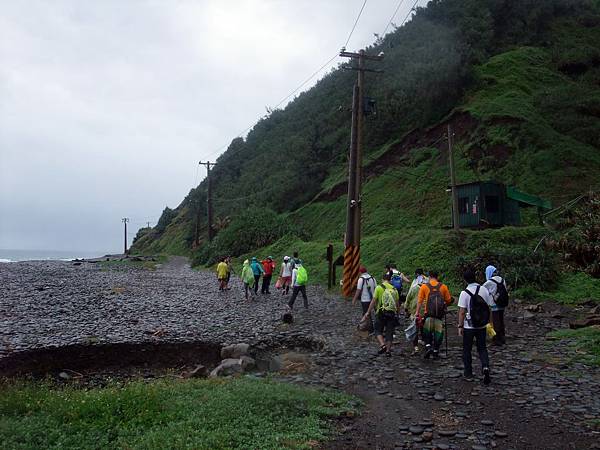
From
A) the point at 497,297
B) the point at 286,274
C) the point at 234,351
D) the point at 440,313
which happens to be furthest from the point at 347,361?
the point at 286,274

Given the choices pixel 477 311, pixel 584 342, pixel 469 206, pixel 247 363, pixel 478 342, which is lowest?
pixel 247 363

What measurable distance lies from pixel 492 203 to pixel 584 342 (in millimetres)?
16051

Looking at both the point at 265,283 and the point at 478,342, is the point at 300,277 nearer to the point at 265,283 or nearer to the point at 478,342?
the point at 265,283

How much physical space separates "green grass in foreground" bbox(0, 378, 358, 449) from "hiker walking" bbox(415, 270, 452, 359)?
309 centimetres

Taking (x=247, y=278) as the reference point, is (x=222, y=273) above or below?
above

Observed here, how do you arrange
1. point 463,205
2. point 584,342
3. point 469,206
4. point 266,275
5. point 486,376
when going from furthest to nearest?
point 463,205
point 469,206
point 266,275
point 584,342
point 486,376

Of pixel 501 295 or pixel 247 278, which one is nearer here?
pixel 501 295

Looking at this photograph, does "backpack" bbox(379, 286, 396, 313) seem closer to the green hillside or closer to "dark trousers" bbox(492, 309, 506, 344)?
"dark trousers" bbox(492, 309, 506, 344)

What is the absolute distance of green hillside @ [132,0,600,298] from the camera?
2494cm

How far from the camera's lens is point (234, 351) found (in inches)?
483

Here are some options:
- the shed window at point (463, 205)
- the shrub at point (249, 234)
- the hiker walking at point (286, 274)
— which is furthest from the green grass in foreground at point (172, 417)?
the shrub at point (249, 234)

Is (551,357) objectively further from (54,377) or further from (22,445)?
(54,377)

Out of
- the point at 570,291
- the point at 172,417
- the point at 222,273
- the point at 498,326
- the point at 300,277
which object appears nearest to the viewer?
the point at 172,417

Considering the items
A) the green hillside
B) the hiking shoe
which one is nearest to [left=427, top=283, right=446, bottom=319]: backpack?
the hiking shoe
